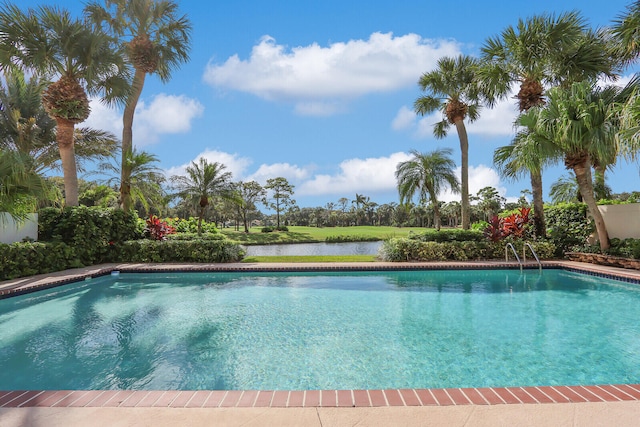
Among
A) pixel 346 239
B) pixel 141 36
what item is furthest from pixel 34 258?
pixel 346 239

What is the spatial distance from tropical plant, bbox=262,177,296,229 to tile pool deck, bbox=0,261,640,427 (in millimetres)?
47605

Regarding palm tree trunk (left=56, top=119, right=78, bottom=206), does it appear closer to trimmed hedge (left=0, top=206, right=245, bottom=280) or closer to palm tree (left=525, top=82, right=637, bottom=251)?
trimmed hedge (left=0, top=206, right=245, bottom=280)

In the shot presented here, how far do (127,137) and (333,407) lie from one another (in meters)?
15.9

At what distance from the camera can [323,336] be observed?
222 inches

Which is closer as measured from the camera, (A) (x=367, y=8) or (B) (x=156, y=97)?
(A) (x=367, y=8)

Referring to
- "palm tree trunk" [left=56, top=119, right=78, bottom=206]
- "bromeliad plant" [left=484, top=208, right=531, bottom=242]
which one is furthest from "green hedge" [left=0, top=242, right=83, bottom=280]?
"bromeliad plant" [left=484, top=208, right=531, bottom=242]

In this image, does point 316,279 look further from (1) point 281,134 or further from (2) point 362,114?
(1) point 281,134

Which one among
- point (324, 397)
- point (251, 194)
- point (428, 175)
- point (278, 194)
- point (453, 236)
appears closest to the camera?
point (324, 397)

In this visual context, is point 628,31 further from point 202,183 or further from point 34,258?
point 202,183

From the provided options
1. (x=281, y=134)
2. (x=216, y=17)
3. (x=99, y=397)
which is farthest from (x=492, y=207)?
(x=99, y=397)

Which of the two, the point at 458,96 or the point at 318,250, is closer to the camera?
the point at 458,96

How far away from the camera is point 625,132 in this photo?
334 inches

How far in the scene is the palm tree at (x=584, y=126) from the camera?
34.2 ft

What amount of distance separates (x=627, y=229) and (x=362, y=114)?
10915mm
